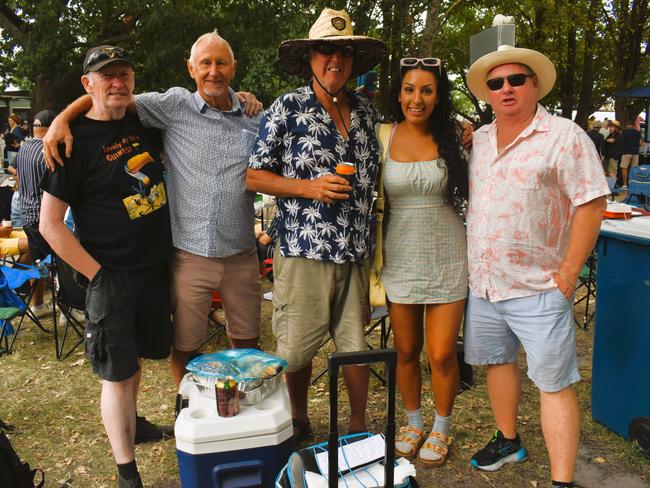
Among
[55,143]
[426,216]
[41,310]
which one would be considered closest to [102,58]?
[55,143]

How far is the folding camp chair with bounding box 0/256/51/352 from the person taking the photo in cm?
480

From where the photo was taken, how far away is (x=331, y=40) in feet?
8.73

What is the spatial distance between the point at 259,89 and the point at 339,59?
23.8 ft

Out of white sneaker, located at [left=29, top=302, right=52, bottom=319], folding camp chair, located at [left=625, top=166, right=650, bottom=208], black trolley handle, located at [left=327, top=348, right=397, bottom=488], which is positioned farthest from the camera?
folding camp chair, located at [left=625, top=166, right=650, bottom=208]

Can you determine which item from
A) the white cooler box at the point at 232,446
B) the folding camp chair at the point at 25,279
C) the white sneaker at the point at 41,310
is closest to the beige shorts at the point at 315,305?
the white cooler box at the point at 232,446

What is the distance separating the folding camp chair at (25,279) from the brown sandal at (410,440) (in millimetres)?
3339

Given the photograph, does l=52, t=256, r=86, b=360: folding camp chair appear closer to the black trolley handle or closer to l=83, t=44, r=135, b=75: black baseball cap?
l=83, t=44, r=135, b=75: black baseball cap

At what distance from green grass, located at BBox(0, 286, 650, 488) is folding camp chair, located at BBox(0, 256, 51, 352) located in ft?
1.29

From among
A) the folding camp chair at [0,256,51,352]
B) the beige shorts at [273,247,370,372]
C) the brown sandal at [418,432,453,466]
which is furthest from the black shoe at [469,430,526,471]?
the folding camp chair at [0,256,51,352]

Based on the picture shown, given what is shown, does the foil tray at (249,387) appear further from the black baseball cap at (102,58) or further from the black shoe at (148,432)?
the black baseball cap at (102,58)

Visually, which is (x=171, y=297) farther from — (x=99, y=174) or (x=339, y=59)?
(x=339, y=59)

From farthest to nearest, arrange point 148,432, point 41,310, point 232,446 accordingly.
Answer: point 41,310, point 148,432, point 232,446

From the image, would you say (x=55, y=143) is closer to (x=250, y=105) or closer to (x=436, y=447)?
(x=250, y=105)

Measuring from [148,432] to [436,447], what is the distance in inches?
66.1
